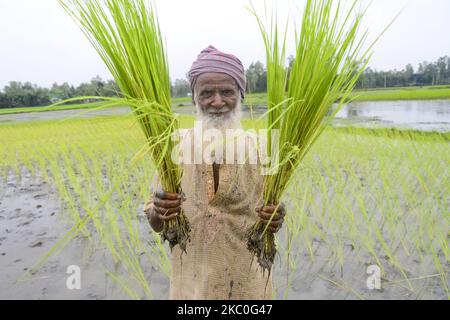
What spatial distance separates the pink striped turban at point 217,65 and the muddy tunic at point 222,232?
343mm

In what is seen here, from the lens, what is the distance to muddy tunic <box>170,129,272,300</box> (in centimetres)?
111

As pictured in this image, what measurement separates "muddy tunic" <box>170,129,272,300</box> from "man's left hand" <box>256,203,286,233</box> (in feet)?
0.42

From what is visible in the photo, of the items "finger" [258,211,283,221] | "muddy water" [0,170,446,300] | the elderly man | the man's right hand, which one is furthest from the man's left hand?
"muddy water" [0,170,446,300]

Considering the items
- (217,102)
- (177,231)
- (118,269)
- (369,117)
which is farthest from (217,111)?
(369,117)

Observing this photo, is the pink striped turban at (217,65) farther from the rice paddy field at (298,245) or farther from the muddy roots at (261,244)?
the muddy roots at (261,244)

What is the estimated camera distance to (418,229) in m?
2.14

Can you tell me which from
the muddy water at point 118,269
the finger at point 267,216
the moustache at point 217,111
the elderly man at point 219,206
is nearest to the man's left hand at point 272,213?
the finger at point 267,216

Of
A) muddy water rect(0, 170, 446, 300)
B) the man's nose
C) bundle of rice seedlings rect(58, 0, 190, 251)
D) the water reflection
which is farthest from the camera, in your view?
the water reflection

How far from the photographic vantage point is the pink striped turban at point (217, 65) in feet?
3.55

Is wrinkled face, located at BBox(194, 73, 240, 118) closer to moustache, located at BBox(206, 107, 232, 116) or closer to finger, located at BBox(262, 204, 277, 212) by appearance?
moustache, located at BBox(206, 107, 232, 116)

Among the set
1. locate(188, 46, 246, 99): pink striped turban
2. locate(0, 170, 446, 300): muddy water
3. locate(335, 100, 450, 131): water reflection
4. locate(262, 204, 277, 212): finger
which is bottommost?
locate(0, 170, 446, 300): muddy water

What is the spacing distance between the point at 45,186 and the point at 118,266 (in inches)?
87.5
